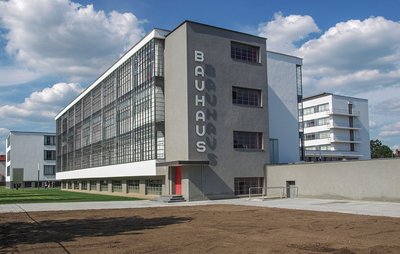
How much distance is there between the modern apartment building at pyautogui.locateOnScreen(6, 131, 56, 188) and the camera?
108500mm

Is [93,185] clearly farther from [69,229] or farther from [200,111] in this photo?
[69,229]

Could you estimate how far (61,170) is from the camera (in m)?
81.9

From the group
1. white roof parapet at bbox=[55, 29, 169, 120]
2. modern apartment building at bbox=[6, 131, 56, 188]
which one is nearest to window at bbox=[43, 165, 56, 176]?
modern apartment building at bbox=[6, 131, 56, 188]

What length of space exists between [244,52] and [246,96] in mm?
4135

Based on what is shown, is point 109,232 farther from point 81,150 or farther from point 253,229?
point 81,150

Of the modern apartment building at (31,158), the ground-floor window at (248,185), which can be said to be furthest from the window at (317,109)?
the ground-floor window at (248,185)

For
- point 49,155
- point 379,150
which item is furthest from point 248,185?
point 379,150

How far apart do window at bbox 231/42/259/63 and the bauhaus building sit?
3.6 inches

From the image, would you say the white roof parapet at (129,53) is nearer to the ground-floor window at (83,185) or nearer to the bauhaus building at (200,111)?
the bauhaus building at (200,111)

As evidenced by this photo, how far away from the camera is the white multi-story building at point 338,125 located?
338 feet

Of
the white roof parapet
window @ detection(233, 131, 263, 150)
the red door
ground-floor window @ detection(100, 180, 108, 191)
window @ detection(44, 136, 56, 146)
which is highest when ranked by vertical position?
the white roof parapet

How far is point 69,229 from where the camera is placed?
58.9ft

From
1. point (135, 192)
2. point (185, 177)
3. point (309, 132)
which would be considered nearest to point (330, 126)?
point (309, 132)

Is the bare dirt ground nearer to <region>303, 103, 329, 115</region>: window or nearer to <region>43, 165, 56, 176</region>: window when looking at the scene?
<region>303, 103, 329, 115</region>: window
